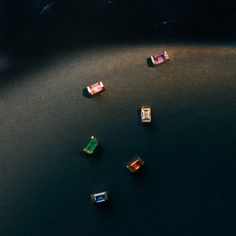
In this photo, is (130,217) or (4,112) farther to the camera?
(4,112)

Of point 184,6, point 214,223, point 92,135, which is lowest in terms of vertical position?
point 214,223

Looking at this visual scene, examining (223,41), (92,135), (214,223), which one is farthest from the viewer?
(223,41)

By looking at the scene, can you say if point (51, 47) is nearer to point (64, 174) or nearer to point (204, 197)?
point (64, 174)

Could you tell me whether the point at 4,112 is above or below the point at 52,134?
above

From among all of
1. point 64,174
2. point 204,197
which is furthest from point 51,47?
point 204,197

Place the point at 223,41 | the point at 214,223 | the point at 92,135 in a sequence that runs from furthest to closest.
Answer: the point at 223,41 < the point at 92,135 < the point at 214,223

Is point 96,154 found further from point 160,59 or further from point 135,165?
point 160,59
